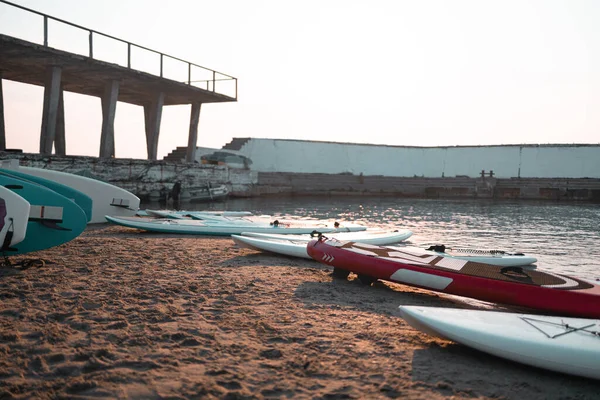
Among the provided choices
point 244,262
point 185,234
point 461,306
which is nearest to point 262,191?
point 185,234

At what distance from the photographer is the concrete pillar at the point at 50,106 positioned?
18672 mm

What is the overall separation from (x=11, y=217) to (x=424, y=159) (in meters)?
41.4

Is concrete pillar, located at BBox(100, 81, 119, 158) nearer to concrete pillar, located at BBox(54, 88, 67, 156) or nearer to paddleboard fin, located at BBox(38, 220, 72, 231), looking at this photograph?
concrete pillar, located at BBox(54, 88, 67, 156)

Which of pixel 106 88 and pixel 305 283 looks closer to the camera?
pixel 305 283

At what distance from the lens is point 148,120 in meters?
26.3

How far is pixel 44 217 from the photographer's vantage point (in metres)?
6.51

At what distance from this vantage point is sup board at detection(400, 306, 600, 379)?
129 inches

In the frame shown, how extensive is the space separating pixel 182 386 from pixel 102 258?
4.78 m

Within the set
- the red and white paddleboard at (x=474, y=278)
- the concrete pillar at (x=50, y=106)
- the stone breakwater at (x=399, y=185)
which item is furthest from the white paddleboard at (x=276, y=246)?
the stone breakwater at (x=399, y=185)

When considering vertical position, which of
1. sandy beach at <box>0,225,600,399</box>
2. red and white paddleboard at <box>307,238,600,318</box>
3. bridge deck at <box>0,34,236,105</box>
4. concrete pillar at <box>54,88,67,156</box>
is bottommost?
sandy beach at <box>0,225,600,399</box>

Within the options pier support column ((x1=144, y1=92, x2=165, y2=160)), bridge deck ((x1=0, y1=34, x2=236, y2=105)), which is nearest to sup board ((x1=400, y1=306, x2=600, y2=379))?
bridge deck ((x1=0, y1=34, x2=236, y2=105))

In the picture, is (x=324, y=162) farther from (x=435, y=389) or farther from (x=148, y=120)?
(x=435, y=389)

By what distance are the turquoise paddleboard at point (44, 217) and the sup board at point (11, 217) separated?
26.6 inches

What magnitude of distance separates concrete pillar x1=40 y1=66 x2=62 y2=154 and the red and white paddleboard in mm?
16041
